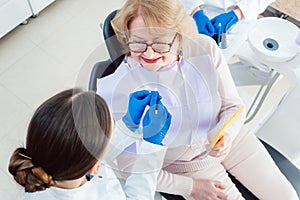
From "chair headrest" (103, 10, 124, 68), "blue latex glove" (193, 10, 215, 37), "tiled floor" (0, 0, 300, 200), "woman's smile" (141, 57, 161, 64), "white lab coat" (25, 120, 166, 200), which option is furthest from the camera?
"tiled floor" (0, 0, 300, 200)

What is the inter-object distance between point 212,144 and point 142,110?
0.25 metres

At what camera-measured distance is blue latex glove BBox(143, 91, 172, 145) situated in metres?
1.01

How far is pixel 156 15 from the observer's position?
1023 millimetres

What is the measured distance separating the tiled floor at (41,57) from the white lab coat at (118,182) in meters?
0.89

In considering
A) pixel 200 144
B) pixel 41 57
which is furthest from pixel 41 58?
pixel 200 144

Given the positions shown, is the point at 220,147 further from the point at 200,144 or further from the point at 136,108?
the point at 136,108

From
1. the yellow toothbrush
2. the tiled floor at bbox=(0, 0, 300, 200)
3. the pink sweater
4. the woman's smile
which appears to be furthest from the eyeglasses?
the tiled floor at bbox=(0, 0, 300, 200)

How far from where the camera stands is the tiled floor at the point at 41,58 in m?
1.95

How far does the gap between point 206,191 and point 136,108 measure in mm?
375

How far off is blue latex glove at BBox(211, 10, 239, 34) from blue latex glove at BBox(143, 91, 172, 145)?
0.40 meters

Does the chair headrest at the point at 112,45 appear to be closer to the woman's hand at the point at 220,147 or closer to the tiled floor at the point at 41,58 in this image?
the woman's hand at the point at 220,147

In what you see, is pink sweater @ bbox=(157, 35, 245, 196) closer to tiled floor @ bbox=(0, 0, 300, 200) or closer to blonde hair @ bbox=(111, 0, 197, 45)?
blonde hair @ bbox=(111, 0, 197, 45)

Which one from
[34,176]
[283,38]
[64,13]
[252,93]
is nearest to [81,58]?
[64,13]

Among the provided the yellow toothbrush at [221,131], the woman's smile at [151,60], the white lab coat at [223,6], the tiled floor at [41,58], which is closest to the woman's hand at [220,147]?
the yellow toothbrush at [221,131]
